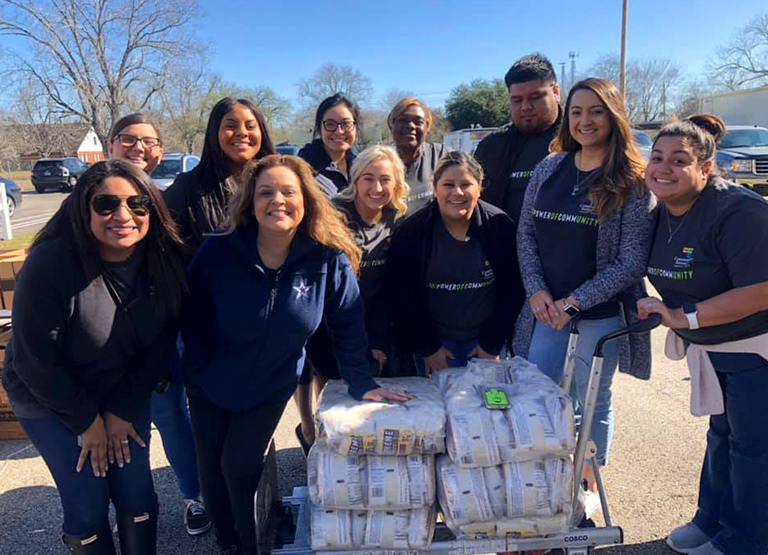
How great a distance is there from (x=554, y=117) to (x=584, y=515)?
226cm

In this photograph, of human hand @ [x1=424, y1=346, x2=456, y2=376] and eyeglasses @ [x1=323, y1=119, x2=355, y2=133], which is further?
eyeglasses @ [x1=323, y1=119, x2=355, y2=133]

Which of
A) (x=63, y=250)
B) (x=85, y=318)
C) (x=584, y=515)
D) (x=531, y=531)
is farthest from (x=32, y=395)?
(x=584, y=515)

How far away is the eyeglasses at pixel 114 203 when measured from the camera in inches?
83.9

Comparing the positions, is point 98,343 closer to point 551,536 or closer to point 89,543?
point 89,543

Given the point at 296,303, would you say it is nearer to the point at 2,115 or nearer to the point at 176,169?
the point at 176,169

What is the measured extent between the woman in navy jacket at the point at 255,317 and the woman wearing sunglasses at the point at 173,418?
17.7 inches

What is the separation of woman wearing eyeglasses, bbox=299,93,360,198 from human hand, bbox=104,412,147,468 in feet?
6.82

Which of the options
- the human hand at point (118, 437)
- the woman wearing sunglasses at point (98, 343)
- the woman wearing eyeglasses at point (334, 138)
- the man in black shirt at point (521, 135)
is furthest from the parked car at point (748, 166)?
the human hand at point (118, 437)

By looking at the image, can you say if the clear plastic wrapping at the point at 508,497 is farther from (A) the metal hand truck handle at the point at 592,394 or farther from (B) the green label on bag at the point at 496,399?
(B) the green label on bag at the point at 496,399

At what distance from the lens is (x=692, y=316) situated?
2.28 meters

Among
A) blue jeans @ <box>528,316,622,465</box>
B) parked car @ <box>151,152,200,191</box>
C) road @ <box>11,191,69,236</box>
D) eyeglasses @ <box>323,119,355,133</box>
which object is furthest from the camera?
road @ <box>11,191,69,236</box>

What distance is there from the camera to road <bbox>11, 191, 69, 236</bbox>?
15984 mm

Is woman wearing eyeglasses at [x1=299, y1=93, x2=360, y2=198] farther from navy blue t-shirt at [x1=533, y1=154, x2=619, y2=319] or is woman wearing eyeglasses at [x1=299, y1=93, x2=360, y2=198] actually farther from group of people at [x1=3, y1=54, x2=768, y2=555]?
navy blue t-shirt at [x1=533, y1=154, x2=619, y2=319]

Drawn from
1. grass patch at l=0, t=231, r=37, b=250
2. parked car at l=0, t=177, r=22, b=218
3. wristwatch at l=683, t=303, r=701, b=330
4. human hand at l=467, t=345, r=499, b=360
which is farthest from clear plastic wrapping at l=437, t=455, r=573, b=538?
parked car at l=0, t=177, r=22, b=218
